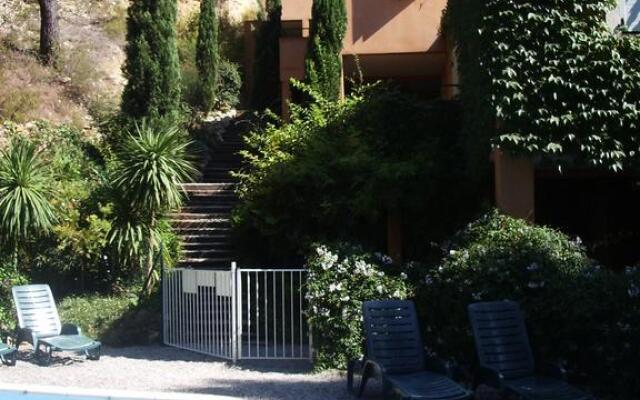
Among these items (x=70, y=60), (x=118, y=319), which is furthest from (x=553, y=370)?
(x=70, y=60)

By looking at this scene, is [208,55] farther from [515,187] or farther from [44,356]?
[515,187]

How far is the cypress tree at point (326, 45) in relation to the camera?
17.5 metres

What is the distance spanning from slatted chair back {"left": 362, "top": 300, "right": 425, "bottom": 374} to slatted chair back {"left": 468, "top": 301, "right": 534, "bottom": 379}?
0.70 m

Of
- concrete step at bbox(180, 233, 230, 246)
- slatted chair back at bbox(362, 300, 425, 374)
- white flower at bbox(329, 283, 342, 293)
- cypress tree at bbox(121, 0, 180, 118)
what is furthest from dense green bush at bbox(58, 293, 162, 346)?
cypress tree at bbox(121, 0, 180, 118)

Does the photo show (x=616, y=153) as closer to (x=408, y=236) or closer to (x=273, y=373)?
(x=408, y=236)

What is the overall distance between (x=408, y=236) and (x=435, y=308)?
12.3 ft

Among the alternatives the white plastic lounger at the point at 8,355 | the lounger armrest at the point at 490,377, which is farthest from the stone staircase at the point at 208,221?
the lounger armrest at the point at 490,377

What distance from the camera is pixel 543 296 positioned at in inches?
379

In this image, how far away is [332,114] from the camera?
15.6 meters

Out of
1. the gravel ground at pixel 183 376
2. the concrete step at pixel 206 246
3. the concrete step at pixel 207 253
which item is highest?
the concrete step at pixel 206 246

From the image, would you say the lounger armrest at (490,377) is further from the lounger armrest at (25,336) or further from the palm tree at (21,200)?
the palm tree at (21,200)

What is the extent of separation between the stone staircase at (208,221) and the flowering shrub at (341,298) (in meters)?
5.01

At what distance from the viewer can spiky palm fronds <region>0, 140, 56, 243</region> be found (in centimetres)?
1407

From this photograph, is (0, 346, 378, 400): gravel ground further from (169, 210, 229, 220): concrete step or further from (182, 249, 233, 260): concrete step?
(169, 210, 229, 220): concrete step
